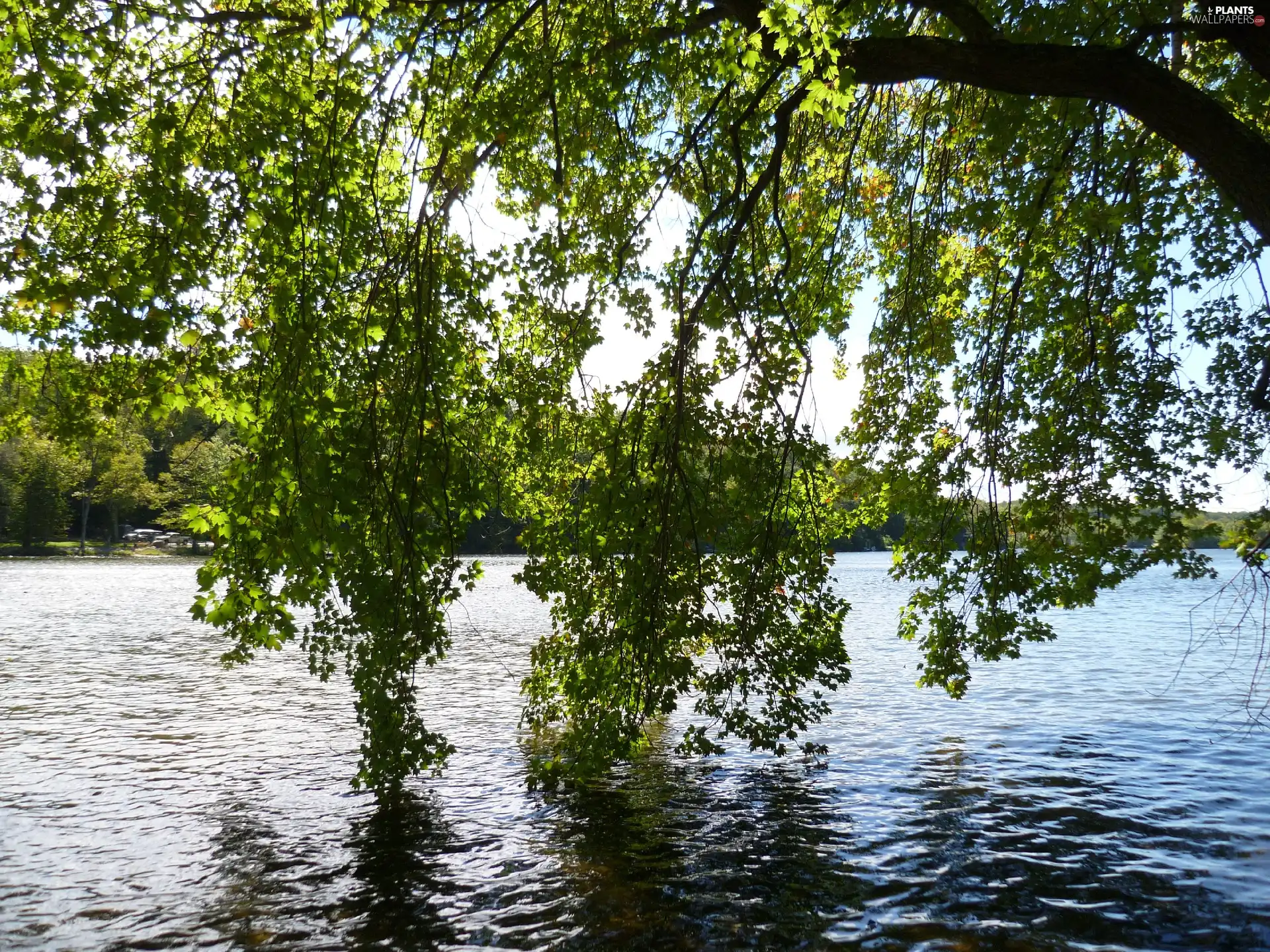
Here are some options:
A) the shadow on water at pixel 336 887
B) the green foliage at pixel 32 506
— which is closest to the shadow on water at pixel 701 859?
the shadow on water at pixel 336 887

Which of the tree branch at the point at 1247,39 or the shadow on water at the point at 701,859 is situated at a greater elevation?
the tree branch at the point at 1247,39

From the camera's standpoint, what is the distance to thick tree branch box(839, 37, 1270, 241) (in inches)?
211

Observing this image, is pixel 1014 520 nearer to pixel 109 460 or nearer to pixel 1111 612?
pixel 109 460

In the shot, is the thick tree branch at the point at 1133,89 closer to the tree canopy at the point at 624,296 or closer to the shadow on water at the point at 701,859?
the tree canopy at the point at 624,296

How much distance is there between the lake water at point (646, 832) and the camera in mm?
7246

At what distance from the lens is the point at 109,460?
12.8m

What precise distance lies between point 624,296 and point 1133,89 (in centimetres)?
391

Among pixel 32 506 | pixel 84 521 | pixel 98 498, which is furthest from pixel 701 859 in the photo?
pixel 32 506

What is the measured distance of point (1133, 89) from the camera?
5512 millimetres

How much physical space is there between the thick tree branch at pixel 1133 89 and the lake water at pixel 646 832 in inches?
223

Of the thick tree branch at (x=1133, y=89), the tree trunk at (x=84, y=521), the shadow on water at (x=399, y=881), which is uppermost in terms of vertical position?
the thick tree branch at (x=1133, y=89)

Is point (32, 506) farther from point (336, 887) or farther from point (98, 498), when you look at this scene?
point (336, 887)

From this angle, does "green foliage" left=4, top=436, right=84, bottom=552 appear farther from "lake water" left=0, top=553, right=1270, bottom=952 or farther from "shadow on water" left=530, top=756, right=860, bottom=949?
"shadow on water" left=530, top=756, right=860, bottom=949

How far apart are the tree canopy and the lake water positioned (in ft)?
4.26
